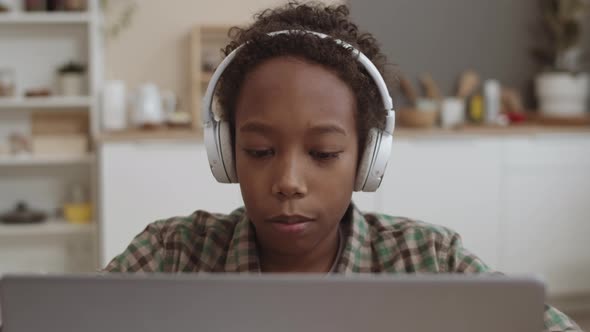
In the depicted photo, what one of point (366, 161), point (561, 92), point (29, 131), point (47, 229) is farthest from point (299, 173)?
point (561, 92)

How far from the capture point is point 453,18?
371 centimetres

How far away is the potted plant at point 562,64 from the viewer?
367 cm

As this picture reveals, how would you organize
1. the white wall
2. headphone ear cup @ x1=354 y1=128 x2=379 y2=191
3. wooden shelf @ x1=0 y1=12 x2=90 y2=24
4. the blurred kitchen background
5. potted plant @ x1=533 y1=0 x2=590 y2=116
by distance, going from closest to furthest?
headphone ear cup @ x1=354 y1=128 x2=379 y2=191
the blurred kitchen background
wooden shelf @ x1=0 y1=12 x2=90 y2=24
the white wall
potted plant @ x1=533 y1=0 x2=590 y2=116

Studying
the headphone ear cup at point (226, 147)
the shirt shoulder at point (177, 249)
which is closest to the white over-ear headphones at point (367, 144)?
the headphone ear cup at point (226, 147)

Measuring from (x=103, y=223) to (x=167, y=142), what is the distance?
0.43 m

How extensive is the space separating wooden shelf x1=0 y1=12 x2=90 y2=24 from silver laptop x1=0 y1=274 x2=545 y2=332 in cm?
282

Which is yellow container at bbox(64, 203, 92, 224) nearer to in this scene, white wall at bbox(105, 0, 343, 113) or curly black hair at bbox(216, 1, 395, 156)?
white wall at bbox(105, 0, 343, 113)

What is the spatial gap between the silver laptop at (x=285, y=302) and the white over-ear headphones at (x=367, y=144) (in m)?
0.40

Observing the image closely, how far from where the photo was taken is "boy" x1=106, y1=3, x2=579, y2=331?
0.86 m

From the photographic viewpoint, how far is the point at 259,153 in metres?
0.88

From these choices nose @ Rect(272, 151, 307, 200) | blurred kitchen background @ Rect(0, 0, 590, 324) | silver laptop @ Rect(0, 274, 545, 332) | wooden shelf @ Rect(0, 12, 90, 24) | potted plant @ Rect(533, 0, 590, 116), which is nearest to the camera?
silver laptop @ Rect(0, 274, 545, 332)

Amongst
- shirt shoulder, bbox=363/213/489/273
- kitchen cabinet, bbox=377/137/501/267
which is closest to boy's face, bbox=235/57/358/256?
shirt shoulder, bbox=363/213/489/273

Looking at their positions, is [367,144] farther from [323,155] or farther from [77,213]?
[77,213]

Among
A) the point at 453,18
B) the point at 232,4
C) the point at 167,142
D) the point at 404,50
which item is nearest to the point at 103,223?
the point at 167,142
